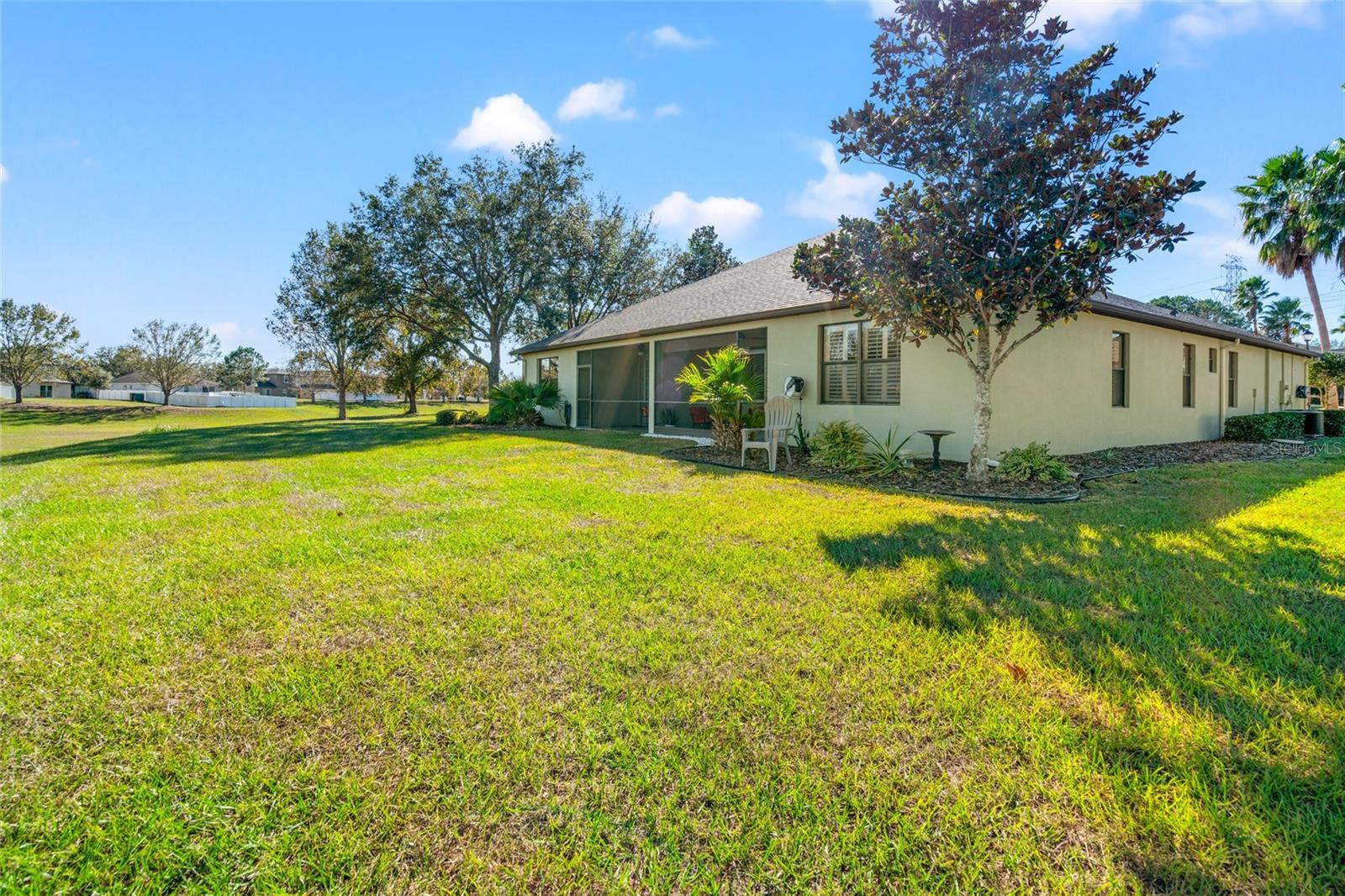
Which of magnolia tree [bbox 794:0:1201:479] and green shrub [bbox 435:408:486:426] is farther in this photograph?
green shrub [bbox 435:408:486:426]

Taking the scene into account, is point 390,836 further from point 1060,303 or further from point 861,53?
point 861,53

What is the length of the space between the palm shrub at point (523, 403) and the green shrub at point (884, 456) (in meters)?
10.4

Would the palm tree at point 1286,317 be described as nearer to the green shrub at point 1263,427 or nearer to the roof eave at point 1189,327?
the roof eave at point 1189,327

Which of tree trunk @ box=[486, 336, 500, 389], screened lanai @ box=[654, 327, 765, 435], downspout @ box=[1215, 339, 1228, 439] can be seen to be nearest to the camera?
screened lanai @ box=[654, 327, 765, 435]

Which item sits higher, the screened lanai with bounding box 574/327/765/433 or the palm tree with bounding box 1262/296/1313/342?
the palm tree with bounding box 1262/296/1313/342

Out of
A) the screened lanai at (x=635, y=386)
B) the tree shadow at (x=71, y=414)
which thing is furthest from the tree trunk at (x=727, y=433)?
the tree shadow at (x=71, y=414)

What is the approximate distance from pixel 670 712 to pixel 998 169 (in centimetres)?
713

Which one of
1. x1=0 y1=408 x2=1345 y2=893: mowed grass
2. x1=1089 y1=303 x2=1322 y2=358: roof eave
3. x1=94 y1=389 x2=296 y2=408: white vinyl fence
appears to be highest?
x1=94 y1=389 x2=296 y2=408: white vinyl fence

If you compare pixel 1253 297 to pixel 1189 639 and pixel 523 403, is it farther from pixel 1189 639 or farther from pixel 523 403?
pixel 1189 639

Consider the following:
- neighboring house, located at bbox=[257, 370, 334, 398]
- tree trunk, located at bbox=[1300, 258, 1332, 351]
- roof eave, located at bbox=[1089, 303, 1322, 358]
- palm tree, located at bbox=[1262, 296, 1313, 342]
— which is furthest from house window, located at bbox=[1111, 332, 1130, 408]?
neighboring house, located at bbox=[257, 370, 334, 398]

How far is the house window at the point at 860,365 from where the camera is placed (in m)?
9.34

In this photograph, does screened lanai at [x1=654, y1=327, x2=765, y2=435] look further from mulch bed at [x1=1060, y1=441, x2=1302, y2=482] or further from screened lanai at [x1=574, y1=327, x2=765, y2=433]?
mulch bed at [x1=1060, y1=441, x2=1302, y2=482]

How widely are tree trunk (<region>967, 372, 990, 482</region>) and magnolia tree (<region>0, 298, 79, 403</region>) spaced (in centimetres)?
5228

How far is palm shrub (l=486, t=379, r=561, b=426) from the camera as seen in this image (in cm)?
1706
